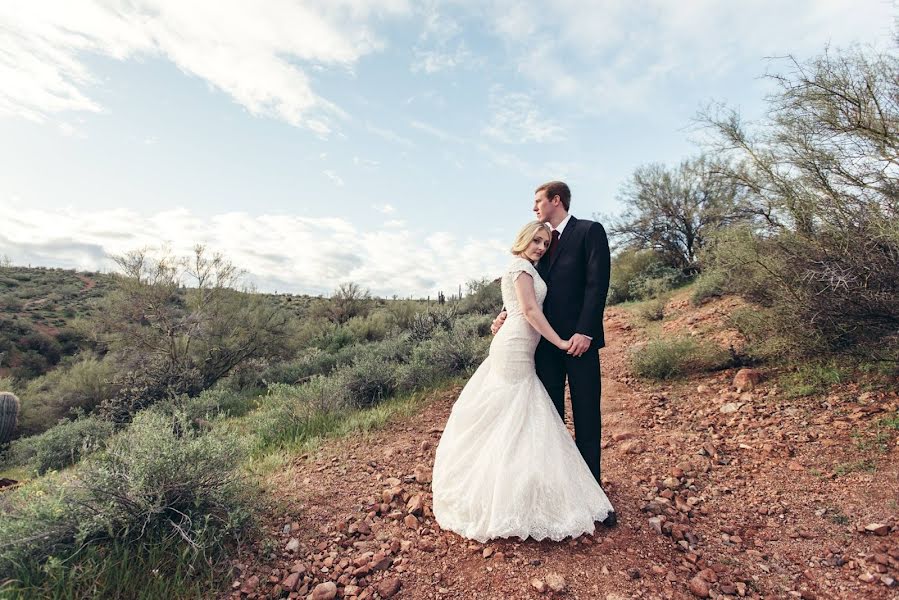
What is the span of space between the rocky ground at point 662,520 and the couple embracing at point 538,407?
20cm

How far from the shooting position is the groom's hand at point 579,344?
3234 millimetres

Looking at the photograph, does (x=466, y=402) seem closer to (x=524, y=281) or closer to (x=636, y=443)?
(x=524, y=281)

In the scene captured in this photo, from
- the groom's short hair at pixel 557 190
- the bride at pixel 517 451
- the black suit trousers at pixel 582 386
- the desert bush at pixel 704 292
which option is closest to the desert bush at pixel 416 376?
the bride at pixel 517 451

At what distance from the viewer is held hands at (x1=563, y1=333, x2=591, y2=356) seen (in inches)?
127

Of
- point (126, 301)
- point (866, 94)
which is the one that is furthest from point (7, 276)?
point (866, 94)

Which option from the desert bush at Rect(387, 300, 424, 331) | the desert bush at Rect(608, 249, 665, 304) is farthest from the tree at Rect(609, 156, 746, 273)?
the desert bush at Rect(387, 300, 424, 331)

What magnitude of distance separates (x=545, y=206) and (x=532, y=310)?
2.71 ft

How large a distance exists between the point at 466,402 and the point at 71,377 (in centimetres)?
Result: 1506

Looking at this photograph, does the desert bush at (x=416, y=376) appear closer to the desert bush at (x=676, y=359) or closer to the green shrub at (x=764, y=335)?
the desert bush at (x=676, y=359)

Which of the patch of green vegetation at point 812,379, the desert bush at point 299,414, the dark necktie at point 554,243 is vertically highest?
the dark necktie at point 554,243

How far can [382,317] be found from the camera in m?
16.5

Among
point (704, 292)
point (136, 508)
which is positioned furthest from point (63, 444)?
point (704, 292)

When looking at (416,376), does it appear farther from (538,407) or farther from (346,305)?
(346,305)

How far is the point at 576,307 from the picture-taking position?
11.3 ft
